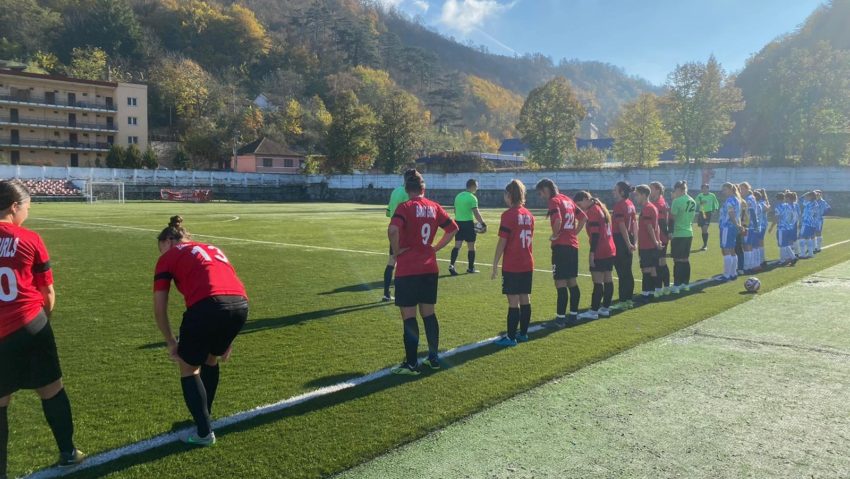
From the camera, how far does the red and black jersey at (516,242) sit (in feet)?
22.2

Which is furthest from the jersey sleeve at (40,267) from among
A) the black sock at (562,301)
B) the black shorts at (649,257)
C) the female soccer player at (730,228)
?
the female soccer player at (730,228)

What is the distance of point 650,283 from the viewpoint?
10.0 metres

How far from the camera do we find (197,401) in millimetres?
4109

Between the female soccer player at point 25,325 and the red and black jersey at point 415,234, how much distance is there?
2.95 meters

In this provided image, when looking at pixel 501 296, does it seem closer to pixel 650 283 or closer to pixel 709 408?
pixel 650 283

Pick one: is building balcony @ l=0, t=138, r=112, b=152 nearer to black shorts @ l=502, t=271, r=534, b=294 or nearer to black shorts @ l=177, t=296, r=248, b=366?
Result: black shorts @ l=502, t=271, r=534, b=294

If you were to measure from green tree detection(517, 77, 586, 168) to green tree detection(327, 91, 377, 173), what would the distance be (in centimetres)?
2089

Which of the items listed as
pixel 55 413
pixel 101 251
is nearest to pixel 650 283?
pixel 55 413

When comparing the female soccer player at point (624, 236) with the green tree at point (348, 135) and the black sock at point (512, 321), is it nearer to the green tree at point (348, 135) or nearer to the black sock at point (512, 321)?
the black sock at point (512, 321)

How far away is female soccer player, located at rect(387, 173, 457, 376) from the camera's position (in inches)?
222

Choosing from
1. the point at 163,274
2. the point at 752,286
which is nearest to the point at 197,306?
the point at 163,274

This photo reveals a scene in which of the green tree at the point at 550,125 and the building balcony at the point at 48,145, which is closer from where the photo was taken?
the green tree at the point at 550,125

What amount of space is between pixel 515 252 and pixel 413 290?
1.69 metres

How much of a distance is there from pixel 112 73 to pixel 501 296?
329 feet
